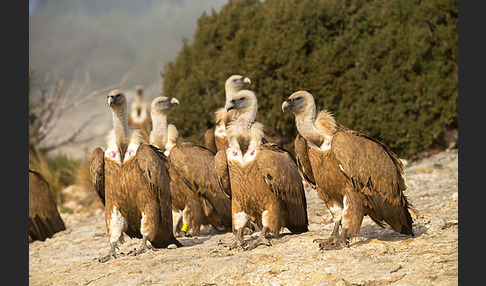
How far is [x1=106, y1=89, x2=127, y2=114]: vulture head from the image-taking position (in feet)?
21.2

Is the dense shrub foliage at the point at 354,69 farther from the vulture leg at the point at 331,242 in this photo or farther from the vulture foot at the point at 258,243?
the vulture leg at the point at 331,242

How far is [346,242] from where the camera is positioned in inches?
229

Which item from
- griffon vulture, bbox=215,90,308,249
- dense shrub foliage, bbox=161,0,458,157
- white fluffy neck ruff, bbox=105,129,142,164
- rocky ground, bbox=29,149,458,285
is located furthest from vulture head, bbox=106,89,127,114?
dense shrub foliage, bbox=161,0,458,157

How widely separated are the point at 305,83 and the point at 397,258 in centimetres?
672

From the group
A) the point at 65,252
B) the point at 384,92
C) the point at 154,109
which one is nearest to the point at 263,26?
the point at 384,92

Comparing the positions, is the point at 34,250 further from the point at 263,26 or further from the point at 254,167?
the point at 263,26

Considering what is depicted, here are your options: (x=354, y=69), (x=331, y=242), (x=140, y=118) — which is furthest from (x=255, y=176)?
(x=140, y=118)

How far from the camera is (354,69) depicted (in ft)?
38.4

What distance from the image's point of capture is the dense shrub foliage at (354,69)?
37.8ft

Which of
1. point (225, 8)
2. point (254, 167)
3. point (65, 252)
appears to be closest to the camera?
point (254, 167)

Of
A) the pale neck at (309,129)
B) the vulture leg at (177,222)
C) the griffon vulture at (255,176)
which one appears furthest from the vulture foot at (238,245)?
the vulture leg at (177,222)

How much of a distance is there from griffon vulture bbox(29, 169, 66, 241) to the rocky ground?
1677mm

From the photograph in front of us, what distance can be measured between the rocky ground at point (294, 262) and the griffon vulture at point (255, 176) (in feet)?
0.93

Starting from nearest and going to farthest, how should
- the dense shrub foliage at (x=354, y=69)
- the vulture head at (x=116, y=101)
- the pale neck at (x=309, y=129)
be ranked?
1. the pale neck at (x=309, y=129)
2. the vulture head at (x=116, y=101)
3. the dense shrub foliage at (x=354, y=69)
